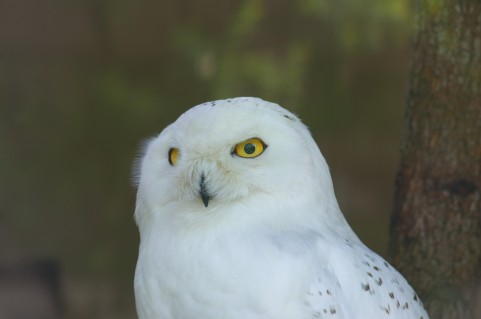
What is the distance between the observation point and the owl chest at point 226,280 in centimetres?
275

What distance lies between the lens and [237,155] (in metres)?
2.88

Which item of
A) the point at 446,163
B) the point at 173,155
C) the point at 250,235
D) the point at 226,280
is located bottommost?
the point at 226,280

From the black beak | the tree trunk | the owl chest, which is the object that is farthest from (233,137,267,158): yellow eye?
the tree trunk

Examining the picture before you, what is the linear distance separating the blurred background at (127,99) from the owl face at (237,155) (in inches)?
93.4

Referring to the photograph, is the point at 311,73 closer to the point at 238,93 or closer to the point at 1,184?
the point at 238,93

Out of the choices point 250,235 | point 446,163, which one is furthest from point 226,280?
point 446,163

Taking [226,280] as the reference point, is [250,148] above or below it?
above

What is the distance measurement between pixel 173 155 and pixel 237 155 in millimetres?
234

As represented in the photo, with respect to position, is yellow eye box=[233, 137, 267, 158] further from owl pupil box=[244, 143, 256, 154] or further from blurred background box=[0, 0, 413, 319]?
blurred background box=[0, 0, 413, 319]

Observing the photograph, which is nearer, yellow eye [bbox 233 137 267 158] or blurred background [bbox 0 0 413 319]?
yellow eye [bbox 233 137 267 158]

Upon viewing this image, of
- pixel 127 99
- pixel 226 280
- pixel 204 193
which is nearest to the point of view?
pixel 226 280

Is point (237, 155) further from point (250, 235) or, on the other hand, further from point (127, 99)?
point (127, 99)

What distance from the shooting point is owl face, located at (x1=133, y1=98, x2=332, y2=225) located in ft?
9.36

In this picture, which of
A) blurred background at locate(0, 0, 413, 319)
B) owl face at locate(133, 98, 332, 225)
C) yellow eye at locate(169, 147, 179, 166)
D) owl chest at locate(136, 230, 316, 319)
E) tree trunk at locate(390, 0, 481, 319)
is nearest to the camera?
owl chest at locate(136, 230, 316, 319)
